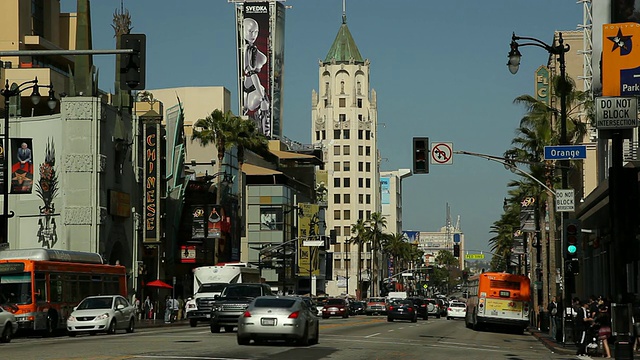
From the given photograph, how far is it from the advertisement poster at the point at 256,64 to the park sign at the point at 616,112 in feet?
449

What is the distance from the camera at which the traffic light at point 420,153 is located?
1497 inches

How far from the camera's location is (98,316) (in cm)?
4169

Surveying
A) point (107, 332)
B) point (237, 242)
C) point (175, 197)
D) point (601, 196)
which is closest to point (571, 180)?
point (237, 242)

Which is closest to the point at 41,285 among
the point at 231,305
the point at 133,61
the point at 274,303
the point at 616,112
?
the point at 231,305

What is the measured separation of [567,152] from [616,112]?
14.3 metres

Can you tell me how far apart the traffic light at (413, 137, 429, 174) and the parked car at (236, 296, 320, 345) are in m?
8.93

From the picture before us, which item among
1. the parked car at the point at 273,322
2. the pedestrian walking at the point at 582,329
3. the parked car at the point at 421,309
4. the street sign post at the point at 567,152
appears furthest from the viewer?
the parked car at the point at 421,309

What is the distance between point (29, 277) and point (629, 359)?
2517 cm

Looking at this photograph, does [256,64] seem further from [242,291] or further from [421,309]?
[242,291]

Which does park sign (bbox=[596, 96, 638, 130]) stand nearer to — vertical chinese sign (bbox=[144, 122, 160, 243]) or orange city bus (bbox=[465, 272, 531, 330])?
orange city bus (bbox=[465, 272, 531, 330])

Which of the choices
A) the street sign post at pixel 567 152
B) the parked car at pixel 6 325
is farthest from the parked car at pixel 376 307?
the parked car at pixel 6 325

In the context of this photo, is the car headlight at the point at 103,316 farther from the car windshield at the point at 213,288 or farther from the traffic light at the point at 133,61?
the traffic light at the point at 133,61

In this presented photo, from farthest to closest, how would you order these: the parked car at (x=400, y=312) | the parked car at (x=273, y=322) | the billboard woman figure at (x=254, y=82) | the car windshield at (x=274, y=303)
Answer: the billboard woman figure at (x=254, y=82) → the parked car at (x=400, y=312) → the car windshield at (x=274, y=303) → the parked car at (x=273, y=322)

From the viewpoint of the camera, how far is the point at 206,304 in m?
53.6
